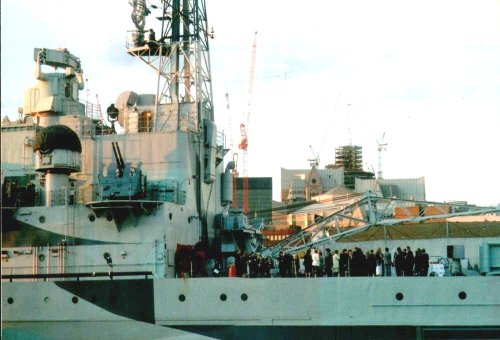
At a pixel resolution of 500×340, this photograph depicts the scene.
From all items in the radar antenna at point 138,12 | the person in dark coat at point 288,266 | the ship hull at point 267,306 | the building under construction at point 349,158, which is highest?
the building under construction at point 349,158

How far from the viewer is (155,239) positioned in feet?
58.8

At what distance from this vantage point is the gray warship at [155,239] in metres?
16.1

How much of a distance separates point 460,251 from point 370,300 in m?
2.86

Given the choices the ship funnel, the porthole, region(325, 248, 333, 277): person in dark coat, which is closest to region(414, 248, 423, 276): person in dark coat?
region(325, 248, 333, 277): person in dark coat

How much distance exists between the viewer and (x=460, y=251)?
17.1 meters

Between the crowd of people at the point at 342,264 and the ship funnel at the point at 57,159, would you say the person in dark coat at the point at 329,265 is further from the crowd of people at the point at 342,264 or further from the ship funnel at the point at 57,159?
the ship funnel at the point at 57,159

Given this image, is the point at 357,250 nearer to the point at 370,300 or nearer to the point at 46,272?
the point at 370,300

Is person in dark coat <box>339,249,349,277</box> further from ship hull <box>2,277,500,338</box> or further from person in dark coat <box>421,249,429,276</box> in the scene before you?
person in dark coat <box>421,249,429,276</box>

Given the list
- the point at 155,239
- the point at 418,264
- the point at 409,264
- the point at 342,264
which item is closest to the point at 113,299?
the point at 155,239

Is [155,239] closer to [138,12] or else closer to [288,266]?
[288,266]

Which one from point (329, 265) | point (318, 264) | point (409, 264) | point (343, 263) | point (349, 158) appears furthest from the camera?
point (349, 158)

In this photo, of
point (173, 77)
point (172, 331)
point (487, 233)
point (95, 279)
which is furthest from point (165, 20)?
point (487, 233)

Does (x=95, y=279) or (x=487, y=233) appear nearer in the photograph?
(x=95, y=279)

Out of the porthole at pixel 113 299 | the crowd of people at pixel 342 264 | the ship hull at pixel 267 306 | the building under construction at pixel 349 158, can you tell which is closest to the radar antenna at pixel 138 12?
the crowd of people at pixel 342 264
